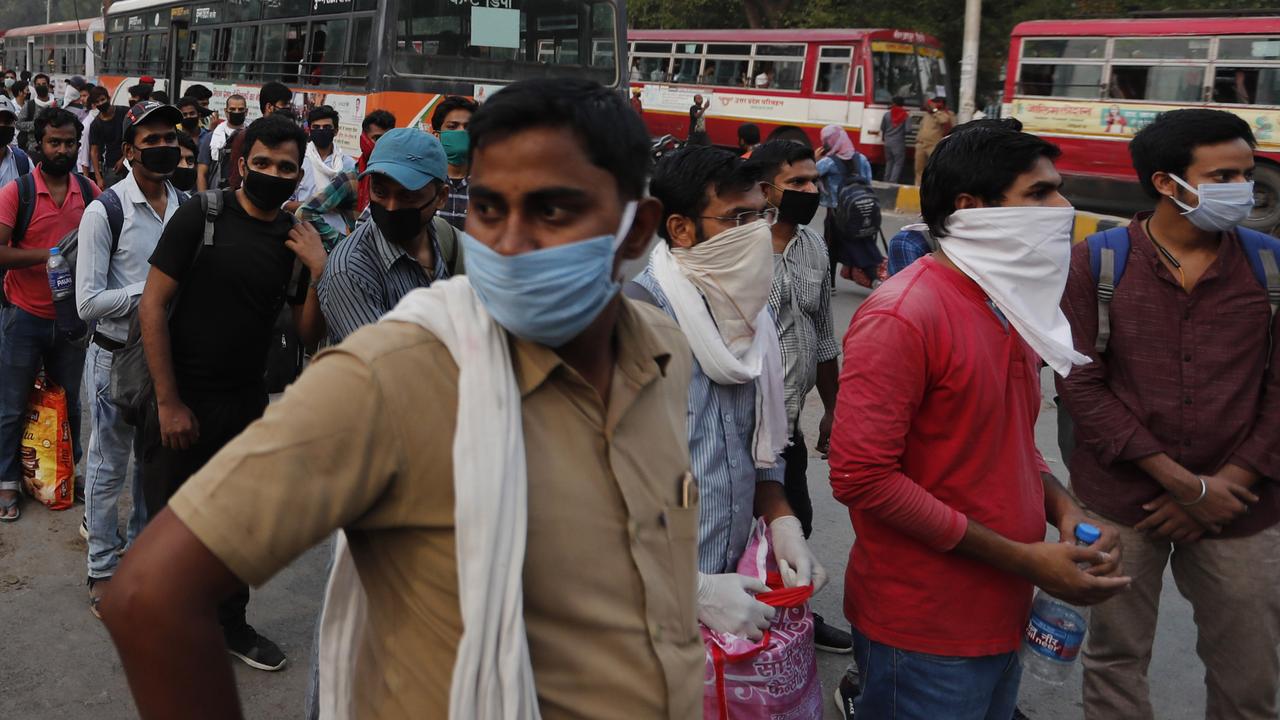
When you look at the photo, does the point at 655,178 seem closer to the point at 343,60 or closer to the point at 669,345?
the point at 669,345

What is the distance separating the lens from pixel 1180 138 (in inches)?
119

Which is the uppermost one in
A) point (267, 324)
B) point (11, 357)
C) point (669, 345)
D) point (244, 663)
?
point (669, 345)

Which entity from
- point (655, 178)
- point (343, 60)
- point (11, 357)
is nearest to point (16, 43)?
point (343, 60)

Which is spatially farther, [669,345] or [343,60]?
[343,60]

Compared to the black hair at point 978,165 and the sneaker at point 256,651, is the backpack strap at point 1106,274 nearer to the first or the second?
the black hair at point 978,165

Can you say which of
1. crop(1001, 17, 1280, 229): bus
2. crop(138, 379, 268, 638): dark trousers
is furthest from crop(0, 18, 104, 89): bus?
crop(138, 379, 268, 638): dark trousers

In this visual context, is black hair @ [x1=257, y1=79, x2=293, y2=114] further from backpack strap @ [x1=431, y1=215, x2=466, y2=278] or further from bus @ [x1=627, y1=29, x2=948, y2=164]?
bus @ [x1=627, y1=29, x2=948, y2=164]

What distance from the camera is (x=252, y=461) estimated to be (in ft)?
3.61

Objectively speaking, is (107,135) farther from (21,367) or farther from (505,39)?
(21,367)

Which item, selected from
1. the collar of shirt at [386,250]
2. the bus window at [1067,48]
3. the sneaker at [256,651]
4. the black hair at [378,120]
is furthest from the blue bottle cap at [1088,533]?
the bus window at [1067,48]

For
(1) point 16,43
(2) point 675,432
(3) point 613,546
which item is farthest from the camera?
(1) point 16,43

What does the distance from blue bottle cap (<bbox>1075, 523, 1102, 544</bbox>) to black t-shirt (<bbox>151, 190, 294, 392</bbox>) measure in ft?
8.05

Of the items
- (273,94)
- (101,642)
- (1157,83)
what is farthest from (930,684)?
(1157,83)

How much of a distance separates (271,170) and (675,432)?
2.34 metres
